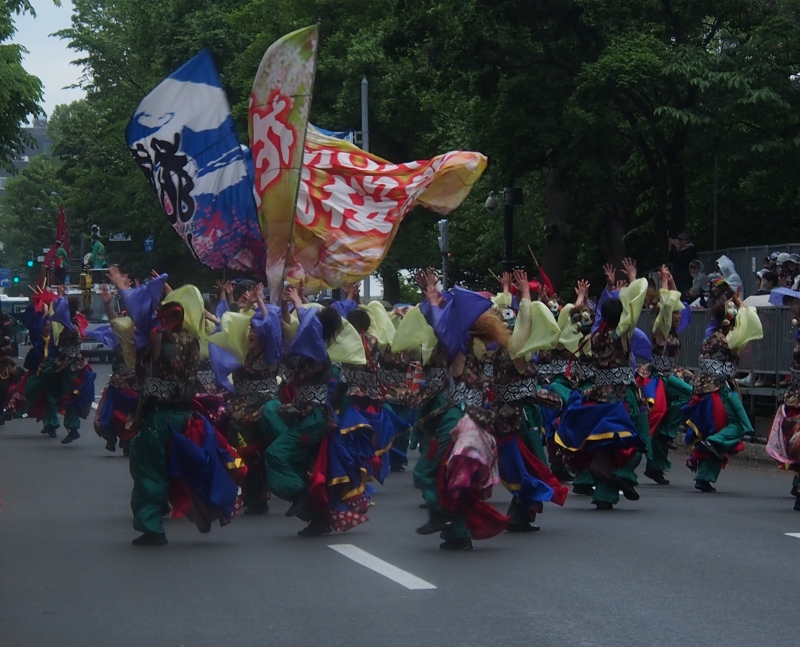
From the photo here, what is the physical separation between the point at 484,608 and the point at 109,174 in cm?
5080

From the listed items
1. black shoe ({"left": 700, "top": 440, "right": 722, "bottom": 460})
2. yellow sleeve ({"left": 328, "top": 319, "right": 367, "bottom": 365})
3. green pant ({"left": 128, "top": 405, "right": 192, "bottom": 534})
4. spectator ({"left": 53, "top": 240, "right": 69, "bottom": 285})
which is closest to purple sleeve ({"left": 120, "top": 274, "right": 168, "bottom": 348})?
green pant ({"left": 128, "top": 405, "right": 192, "bottom": 534})

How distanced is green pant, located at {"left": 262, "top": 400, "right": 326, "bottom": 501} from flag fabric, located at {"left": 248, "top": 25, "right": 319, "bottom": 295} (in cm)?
215

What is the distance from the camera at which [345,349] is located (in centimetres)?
1138

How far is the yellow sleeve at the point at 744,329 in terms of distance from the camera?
1344cm

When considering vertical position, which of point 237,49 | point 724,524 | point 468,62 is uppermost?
point 237,49

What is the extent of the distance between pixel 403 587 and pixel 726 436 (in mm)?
6058

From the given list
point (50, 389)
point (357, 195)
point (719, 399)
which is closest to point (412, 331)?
point (719, 399)

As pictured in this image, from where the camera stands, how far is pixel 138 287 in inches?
392

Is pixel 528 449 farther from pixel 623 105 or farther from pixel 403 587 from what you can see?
pixel 623 105

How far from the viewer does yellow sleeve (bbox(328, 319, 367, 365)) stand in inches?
446

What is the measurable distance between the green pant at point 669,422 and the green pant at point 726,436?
0.67 metres

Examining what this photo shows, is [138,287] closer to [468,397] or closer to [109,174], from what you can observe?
[468,397]

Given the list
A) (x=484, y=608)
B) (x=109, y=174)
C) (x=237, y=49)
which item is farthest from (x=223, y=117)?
Result: (x=109, y=174)

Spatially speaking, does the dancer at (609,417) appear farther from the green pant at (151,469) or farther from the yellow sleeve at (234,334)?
the green pant at (151,469)
